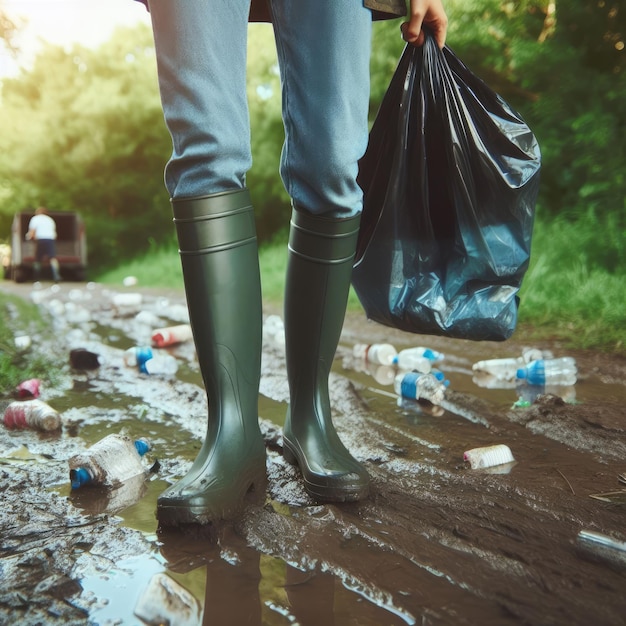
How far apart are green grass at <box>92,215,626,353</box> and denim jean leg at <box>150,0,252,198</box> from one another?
254 centimetres

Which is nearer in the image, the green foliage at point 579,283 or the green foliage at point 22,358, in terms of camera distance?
the green foliage at point 22,358

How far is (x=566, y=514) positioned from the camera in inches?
53.7

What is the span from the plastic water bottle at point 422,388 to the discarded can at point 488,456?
64 cm

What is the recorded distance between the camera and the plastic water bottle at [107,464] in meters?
1.56

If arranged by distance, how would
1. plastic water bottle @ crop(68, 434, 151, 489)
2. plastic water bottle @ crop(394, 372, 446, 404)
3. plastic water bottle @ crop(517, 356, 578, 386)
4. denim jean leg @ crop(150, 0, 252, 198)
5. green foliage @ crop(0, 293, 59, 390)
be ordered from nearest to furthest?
denim jean leg @ crop(150, 0, 252, 198), plastic water bottle @ crop(68, 434, 151, 489), plastic water bottle @ crop(394, 372, 446, 404), green foliage @ crop(0, 293, 59, 390), plastic water bottle @ crop(517, 356, 578, 386)

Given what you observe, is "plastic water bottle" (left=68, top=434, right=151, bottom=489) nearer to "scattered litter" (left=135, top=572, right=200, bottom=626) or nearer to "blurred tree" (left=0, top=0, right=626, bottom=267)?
"scattered litter" (left=135, top=572, right=200, bottom=626)

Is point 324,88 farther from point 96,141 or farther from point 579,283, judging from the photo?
point 96,141

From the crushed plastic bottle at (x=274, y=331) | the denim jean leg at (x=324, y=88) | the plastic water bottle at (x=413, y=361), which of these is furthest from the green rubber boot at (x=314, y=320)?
the crushed plastic bottle at (x=274, y=331)

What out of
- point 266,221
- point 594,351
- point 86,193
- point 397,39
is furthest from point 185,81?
point 86,193

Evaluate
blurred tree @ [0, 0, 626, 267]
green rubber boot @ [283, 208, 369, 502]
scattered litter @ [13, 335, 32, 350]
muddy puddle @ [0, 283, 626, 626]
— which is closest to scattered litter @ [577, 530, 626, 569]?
muddy puddle @ [0, 283, 626, 626]

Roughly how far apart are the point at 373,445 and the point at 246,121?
0.95m

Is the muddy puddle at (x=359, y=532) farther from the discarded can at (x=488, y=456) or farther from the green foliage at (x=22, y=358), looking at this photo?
the green foliage at (x=22, y=358)

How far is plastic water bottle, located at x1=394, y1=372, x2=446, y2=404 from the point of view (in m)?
2.38

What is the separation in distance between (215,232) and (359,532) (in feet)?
2.28
